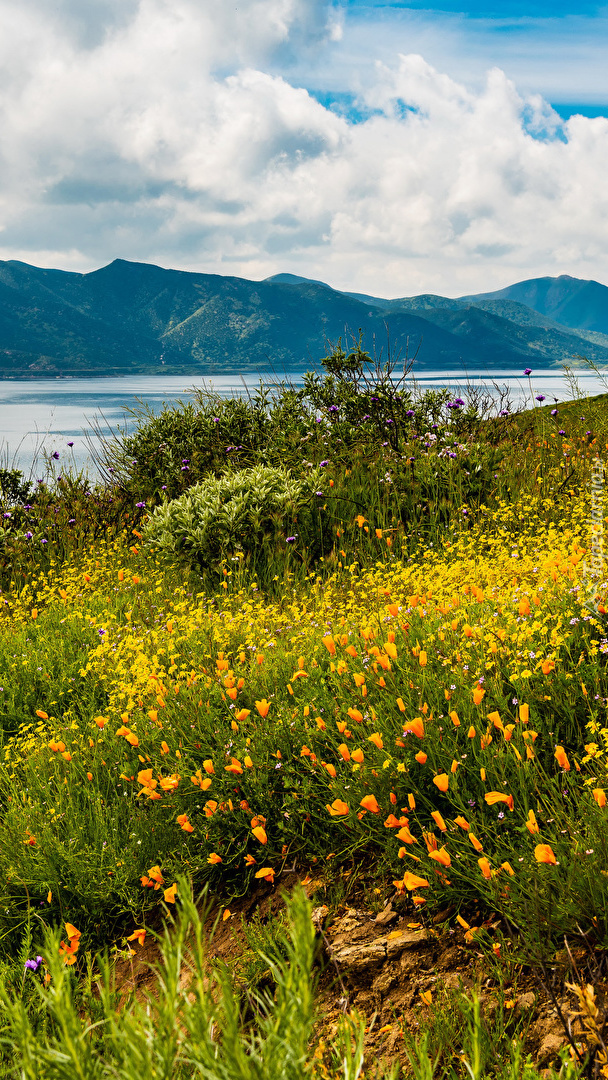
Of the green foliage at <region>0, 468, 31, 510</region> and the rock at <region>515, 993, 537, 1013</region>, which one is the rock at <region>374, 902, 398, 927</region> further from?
the green foliage at <region>0, 468, 31, 510</region>

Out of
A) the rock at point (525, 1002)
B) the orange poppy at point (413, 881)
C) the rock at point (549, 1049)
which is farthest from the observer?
the orange poppy at point (413, 881)

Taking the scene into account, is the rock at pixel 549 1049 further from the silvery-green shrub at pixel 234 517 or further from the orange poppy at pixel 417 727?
the silvery-green shrub at pixel 234 517

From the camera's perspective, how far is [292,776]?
120 inches

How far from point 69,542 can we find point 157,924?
5874 mm

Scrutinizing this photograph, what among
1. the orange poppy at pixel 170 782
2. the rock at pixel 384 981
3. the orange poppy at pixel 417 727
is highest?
the orange poppy at pixel 417 727

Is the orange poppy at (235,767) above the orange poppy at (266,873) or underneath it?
above

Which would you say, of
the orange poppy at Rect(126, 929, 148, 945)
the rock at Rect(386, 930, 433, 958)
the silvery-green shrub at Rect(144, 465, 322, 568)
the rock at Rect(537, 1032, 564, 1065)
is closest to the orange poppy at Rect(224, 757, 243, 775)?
the orange poppy at Rect(126, 929, 148, 945)

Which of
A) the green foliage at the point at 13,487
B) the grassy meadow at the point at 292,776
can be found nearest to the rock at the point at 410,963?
the grassy meadow at the point at 292,776

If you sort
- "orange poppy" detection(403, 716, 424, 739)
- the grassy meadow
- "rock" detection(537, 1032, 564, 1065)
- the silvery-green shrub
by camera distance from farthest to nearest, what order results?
the silvery-green shrub
"orange poppy" detection(403, 716, 424, 739)
"rock" detection(537, 1032, 564, 1065)
the grassy meadow

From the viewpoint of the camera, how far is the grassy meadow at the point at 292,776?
1.40 m

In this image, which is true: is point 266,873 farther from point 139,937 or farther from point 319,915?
point 139,937

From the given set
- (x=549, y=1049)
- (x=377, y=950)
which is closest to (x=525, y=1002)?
(x=549, y=1049)

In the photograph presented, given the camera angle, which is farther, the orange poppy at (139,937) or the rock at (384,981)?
the orange poppy at (139,937)

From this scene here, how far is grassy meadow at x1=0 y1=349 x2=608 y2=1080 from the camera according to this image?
140cm
